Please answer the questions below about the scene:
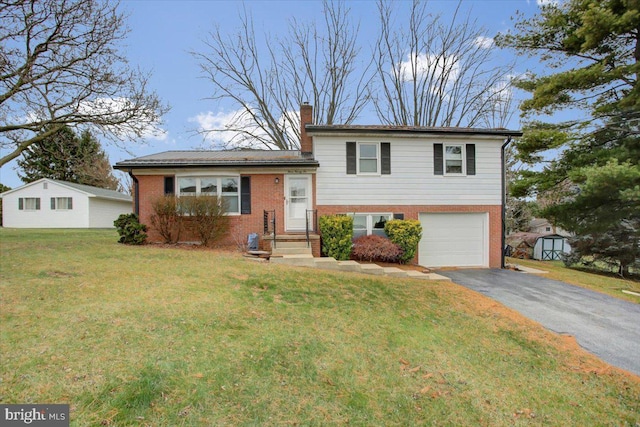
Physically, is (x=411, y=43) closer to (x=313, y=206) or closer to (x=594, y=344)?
(x=313, y=206)

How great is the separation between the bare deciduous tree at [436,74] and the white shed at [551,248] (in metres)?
9.41

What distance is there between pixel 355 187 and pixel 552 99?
31.6 ft

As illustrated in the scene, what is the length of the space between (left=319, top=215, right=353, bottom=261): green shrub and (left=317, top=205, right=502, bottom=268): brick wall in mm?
1028

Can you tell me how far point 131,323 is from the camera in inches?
169

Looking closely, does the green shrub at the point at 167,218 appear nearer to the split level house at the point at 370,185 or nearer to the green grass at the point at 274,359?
the split level house at the point at 370,185

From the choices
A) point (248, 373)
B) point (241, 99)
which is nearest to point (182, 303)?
point (248, 373)

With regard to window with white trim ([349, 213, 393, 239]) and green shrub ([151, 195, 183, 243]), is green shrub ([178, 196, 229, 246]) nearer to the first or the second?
green shrub ([151, 195, 183, 243])

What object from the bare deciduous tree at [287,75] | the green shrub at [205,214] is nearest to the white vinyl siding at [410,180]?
the green shrub at [205,214]

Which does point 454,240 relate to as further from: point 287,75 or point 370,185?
point 287,75

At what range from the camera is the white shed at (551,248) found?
77.4 feet

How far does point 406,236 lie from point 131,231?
31.2 ft

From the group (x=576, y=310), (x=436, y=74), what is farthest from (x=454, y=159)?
(x=436, y=74)

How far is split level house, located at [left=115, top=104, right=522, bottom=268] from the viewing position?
1160cm

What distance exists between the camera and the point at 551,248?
23.8m
